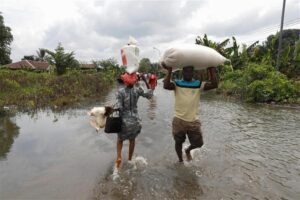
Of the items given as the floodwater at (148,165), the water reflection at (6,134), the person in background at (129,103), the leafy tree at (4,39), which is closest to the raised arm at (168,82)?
the person in background at (129,103)

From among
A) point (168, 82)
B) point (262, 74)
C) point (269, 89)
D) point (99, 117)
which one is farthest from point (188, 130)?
point (262, 74)

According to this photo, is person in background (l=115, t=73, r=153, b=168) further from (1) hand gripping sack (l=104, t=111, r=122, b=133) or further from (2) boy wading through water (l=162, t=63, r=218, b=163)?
(2) boy wading through water (l=162, t=63, r=218, b=163)

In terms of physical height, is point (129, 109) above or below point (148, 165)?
above

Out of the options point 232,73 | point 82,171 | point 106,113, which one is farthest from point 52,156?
point 232,73

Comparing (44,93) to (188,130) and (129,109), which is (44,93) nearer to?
(129,109)

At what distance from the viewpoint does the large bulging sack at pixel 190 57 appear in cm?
472

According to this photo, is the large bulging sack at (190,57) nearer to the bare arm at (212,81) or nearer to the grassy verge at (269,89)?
the bare arm at (212,81)

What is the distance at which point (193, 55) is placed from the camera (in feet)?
15.6

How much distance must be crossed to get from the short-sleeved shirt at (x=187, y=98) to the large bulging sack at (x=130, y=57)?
0.73 m

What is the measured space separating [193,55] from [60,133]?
4716 millimetres

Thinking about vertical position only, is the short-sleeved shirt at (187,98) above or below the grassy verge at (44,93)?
above

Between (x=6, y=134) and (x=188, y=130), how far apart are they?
514 cm

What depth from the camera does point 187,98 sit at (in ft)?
16.1

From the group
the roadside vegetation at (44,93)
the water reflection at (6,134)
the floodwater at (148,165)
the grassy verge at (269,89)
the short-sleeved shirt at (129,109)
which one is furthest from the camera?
the grassy verge at (269,89)
